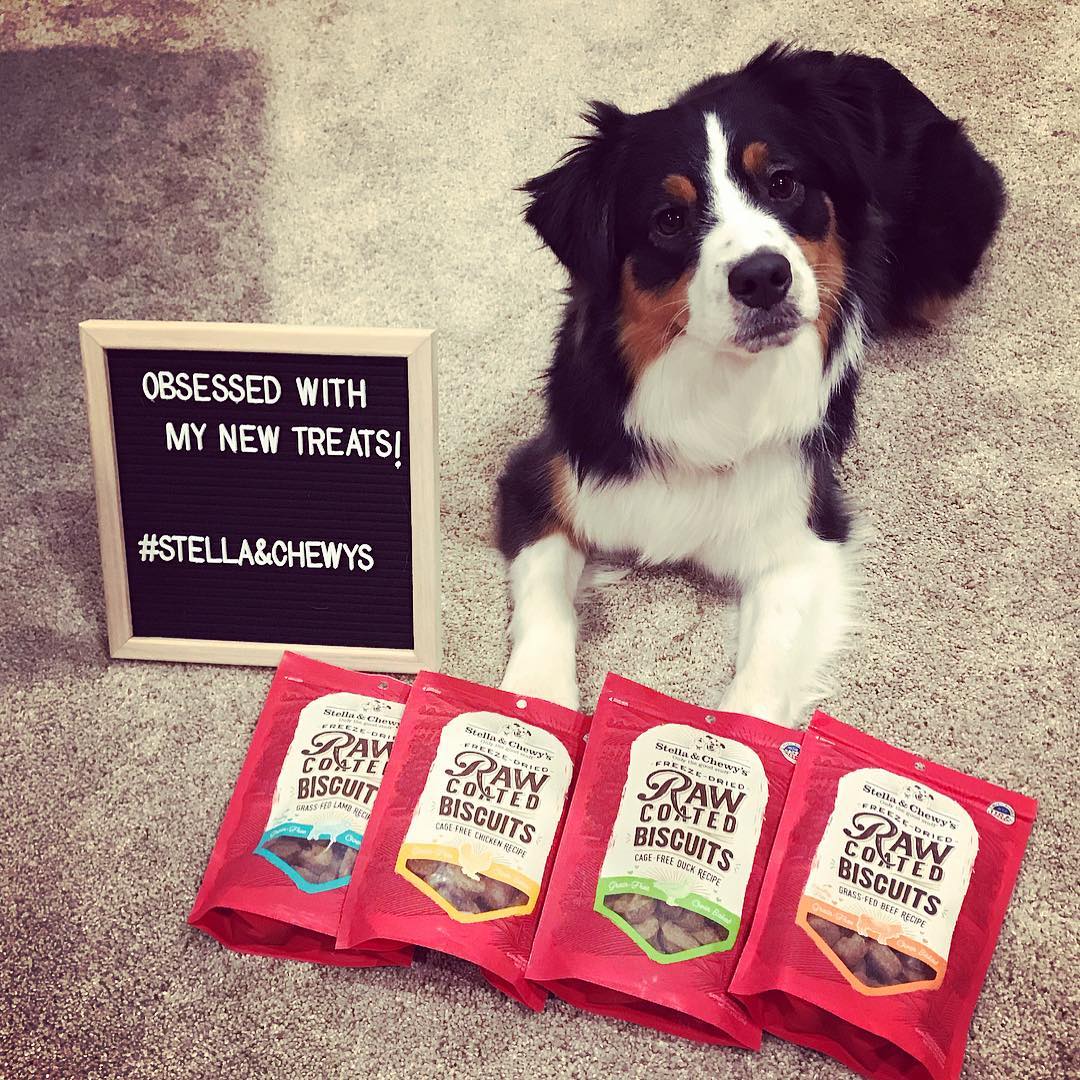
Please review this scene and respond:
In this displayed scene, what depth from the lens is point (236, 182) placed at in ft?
8.02

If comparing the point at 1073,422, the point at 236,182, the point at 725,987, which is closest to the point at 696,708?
the point at 725,987

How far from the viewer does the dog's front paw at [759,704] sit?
5.14 feet

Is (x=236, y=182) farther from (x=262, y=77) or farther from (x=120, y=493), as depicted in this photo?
(x=120, y=493)

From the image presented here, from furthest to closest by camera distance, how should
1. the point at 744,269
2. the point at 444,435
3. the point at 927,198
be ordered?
1. the point at 927,198
2. the point at 444,435
3. the point at 744,269

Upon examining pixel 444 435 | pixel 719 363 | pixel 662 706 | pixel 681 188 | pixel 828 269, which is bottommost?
pixel 662 706

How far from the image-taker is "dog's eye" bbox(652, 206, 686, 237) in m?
1.48

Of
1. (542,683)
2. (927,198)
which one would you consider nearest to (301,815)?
(542,683)

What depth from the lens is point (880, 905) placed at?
4.22 feet

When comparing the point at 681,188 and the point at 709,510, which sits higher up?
the point at 681,188

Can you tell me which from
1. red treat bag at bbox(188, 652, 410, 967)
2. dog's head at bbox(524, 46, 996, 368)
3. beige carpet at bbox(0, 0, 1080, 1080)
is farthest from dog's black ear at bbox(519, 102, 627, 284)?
red treat bag at bbox(188, 652, 410, 967)

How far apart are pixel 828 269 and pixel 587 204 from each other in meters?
0.36

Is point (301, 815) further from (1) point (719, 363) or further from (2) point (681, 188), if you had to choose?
(2) point (681, 188)

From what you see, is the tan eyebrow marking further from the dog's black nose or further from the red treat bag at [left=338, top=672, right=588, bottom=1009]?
the red treat bag at [left=338, top=672, right=588, bottom=1009]

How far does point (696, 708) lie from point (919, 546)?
61 centimetres
